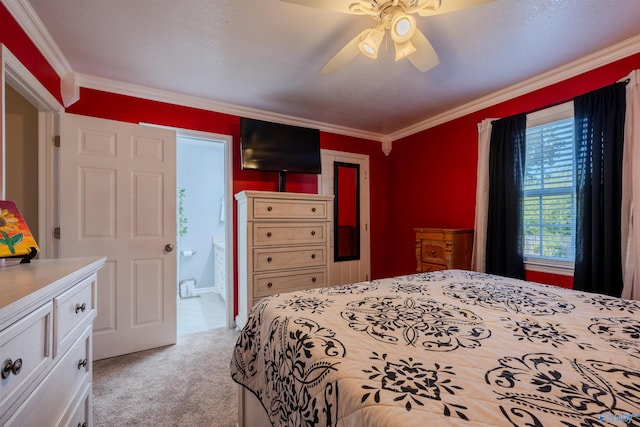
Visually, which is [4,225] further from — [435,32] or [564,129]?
[564,129]

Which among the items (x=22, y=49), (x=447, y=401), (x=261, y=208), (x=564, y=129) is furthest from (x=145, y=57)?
(x=564, y=129)

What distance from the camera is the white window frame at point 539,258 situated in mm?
2355

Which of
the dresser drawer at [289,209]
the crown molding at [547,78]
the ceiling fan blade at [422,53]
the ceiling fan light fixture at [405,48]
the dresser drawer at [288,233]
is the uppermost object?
the crown molding at [547,78]

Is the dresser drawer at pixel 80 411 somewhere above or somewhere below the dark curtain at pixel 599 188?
below

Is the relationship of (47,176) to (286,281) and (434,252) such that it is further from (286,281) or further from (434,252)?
(434,252)

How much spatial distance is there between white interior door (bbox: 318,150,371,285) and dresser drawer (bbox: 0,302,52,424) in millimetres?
3012

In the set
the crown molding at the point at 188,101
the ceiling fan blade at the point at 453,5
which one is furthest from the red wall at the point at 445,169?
the ceiling fan blade at the point at 453,5

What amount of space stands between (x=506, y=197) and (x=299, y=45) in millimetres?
2371

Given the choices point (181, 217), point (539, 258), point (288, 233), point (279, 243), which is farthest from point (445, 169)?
point (181, 217)

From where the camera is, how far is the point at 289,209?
112 inches

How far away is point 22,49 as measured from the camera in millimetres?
1699

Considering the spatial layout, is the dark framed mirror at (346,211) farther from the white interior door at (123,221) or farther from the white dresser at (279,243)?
the white interior door at (123,221)

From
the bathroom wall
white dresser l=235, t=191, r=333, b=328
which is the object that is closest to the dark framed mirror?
white dresser l=235, t=191, r=333, b=328

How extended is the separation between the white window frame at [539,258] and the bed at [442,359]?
1.26 m
